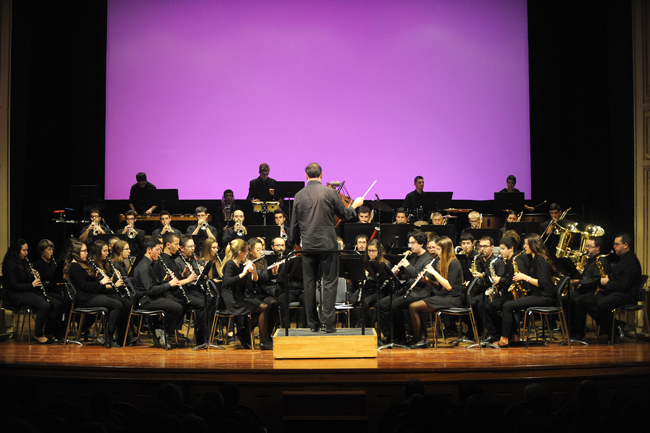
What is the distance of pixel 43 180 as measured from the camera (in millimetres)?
10703

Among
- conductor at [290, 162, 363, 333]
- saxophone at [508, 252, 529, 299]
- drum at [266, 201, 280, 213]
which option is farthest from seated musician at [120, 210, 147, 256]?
saxophone at [508, 252, 529, 299]

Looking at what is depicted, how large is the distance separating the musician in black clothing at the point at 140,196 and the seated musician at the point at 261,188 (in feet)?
5.30

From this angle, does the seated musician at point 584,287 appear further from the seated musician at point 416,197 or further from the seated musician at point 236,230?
the seated musician at point 236,230

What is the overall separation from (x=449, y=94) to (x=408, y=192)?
6.23 ft

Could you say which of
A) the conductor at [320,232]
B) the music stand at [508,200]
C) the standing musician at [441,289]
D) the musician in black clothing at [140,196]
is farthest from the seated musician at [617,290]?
the musician in black clothing at [140,196]

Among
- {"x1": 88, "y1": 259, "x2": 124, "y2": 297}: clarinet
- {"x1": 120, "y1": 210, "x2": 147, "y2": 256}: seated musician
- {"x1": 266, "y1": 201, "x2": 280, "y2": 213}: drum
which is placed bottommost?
{"x1": 88, "y1": 259, "x2": 124, "y2": 297}: clarinet

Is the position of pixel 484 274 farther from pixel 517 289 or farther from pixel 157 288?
pixel 157 288

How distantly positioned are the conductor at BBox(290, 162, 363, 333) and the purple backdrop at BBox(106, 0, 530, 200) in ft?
17.6

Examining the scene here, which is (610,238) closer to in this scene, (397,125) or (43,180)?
(397,125)

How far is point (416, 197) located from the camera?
1031 cm

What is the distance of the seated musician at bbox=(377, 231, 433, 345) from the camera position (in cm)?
687

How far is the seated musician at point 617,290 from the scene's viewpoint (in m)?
7.09

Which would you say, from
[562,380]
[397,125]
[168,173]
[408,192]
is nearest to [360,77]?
[397,125]

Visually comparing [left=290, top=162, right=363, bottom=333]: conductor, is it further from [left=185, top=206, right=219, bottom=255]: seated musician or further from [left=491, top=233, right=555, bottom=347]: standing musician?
[left=185, top=206, right=219, bottom=255]: seated musician
